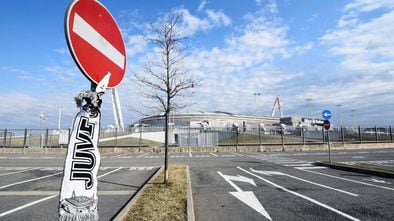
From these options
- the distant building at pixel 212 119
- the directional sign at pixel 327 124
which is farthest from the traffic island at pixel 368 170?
the distant building at pixel 212 119

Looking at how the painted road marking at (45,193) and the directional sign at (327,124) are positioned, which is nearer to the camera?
the painted road marking at (45,193)

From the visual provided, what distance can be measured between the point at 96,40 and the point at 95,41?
0.02 m

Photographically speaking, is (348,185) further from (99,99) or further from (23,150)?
(23,150)

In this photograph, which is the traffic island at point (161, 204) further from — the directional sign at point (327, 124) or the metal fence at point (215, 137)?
the metal fence at point (215, 137)

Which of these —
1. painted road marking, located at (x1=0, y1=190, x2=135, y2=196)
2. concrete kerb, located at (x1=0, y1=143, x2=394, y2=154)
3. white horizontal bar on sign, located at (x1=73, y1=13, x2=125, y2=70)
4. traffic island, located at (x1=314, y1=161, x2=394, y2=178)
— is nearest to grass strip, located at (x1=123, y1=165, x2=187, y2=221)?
painted road marking, located at (x1=0, y1=190, x2=135, y2=196)

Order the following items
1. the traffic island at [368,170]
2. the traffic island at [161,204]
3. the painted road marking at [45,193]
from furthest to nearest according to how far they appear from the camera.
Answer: the traffic island at [368,170] < the painted road marking at [45,193] < the traffic island at [161,204]

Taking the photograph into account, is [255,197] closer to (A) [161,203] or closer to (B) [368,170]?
(A) [161,203]

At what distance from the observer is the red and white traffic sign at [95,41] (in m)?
2.10

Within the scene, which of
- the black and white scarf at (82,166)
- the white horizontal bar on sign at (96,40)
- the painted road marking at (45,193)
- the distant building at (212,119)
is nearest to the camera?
the black and white scarf at (82,166)

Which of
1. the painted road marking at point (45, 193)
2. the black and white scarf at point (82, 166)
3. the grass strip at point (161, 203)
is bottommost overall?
the painted road marking at point (45, 193)

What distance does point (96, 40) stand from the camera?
232 centimetres

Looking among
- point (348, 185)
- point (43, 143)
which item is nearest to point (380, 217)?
point (348, 185)

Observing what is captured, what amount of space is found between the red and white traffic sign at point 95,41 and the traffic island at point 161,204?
149 inches

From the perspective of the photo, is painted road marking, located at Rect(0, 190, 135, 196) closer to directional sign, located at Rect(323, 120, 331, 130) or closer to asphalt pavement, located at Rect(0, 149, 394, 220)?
asphalt pavement, located at Rect(0, 149, 394, 220)
